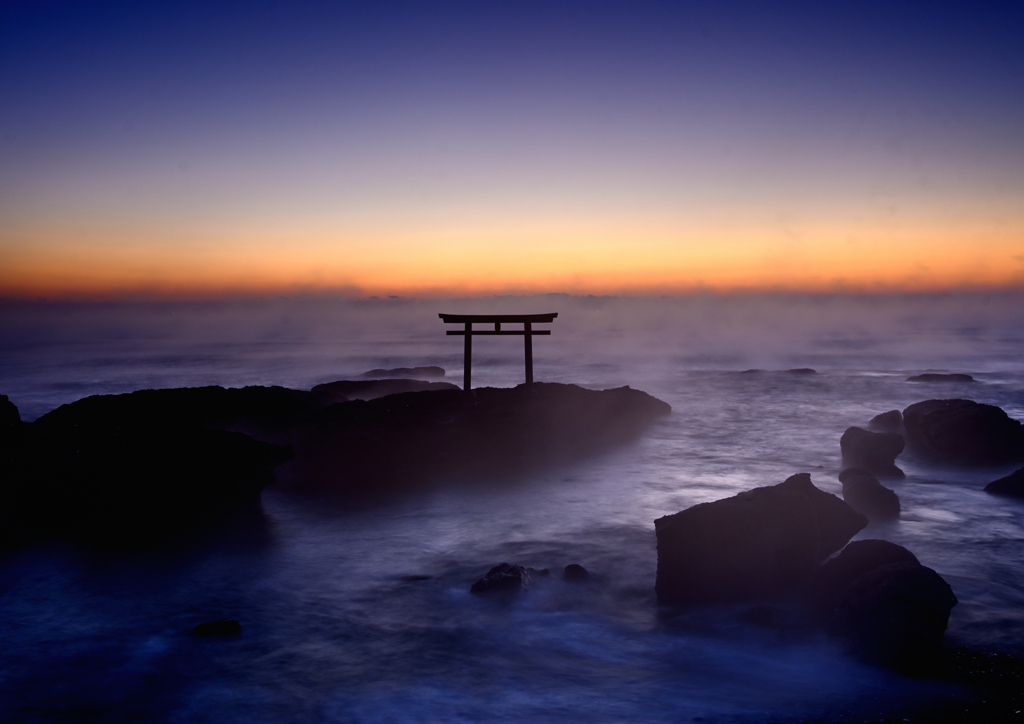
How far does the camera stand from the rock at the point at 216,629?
26.8 ft

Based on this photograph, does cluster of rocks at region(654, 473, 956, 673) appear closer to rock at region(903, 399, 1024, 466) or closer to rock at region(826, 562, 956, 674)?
rock at region(826, 562, 956, 674)

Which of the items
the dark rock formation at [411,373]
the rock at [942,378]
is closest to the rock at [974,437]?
the rock at [942,378]

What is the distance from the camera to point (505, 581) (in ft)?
30.8

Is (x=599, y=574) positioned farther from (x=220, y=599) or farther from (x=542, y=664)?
(x=220, y=599)

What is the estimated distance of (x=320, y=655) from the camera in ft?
26.1

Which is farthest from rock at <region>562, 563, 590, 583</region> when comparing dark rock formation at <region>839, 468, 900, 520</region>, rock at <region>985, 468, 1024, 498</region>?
rock at <region>985, 468, 1024, 498</region>

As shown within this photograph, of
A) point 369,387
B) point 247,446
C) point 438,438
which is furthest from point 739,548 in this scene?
point 369,387

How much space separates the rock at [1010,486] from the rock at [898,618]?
339 inches

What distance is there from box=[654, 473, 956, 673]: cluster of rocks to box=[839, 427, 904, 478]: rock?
728 centimetres

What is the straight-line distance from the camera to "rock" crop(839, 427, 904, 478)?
15844 millimetres

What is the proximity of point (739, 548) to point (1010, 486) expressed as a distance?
9.16 metres

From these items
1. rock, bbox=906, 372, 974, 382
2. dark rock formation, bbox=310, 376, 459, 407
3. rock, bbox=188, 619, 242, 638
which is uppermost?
dark rock formation, bbox=310, 376, 459, 407

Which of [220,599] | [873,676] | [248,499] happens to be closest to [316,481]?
[248,499]

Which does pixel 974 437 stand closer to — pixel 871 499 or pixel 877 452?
pixel 877 452
